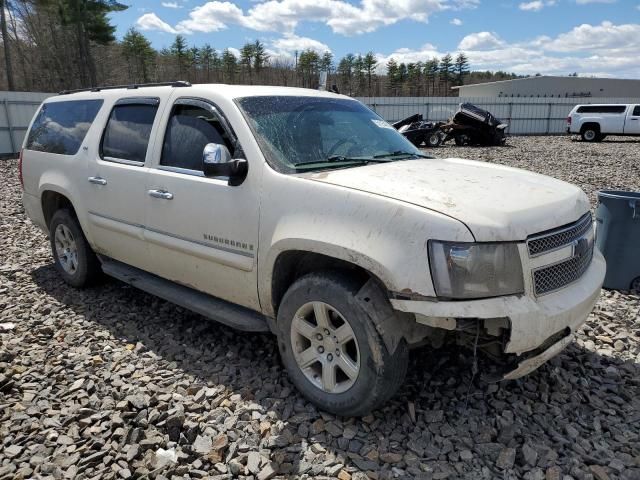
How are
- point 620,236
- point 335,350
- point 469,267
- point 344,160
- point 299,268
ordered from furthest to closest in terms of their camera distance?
point 620,236, point 344,160, point 299,268, point 335,350, point 469,267

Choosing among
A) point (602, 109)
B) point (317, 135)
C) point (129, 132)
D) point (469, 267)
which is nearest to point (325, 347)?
point (469, 267)

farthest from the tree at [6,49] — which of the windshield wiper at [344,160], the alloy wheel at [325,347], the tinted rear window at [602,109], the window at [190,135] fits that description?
the alloy wheel at [325,347]

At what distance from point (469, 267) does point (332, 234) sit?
2.37ft

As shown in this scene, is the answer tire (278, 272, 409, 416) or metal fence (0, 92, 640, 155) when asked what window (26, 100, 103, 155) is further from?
metal fence (0, 92, 640, 155)

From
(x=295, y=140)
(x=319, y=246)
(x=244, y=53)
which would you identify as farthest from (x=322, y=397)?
(x=244, y=53)

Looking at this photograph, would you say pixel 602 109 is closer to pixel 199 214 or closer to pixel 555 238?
pixel 555 238

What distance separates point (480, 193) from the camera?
2744mm

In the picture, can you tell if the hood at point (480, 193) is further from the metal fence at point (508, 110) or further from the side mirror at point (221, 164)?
the metal fence at point (508, 110)

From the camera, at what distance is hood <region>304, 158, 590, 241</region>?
8.07 ft

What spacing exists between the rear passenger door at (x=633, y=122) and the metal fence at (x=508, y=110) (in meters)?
6.45

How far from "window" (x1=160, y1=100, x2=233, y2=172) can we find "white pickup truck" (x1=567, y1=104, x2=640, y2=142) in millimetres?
25237

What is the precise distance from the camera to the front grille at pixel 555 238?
2.55 m

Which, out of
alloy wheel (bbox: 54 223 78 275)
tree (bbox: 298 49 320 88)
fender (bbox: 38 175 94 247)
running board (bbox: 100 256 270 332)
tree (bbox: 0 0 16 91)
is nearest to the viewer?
running board (bbox: 100 256 270 332)

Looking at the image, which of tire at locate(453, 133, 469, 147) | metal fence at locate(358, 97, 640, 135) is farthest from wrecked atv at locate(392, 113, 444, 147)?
metal fence at locate(358, 97, 640, 135)
